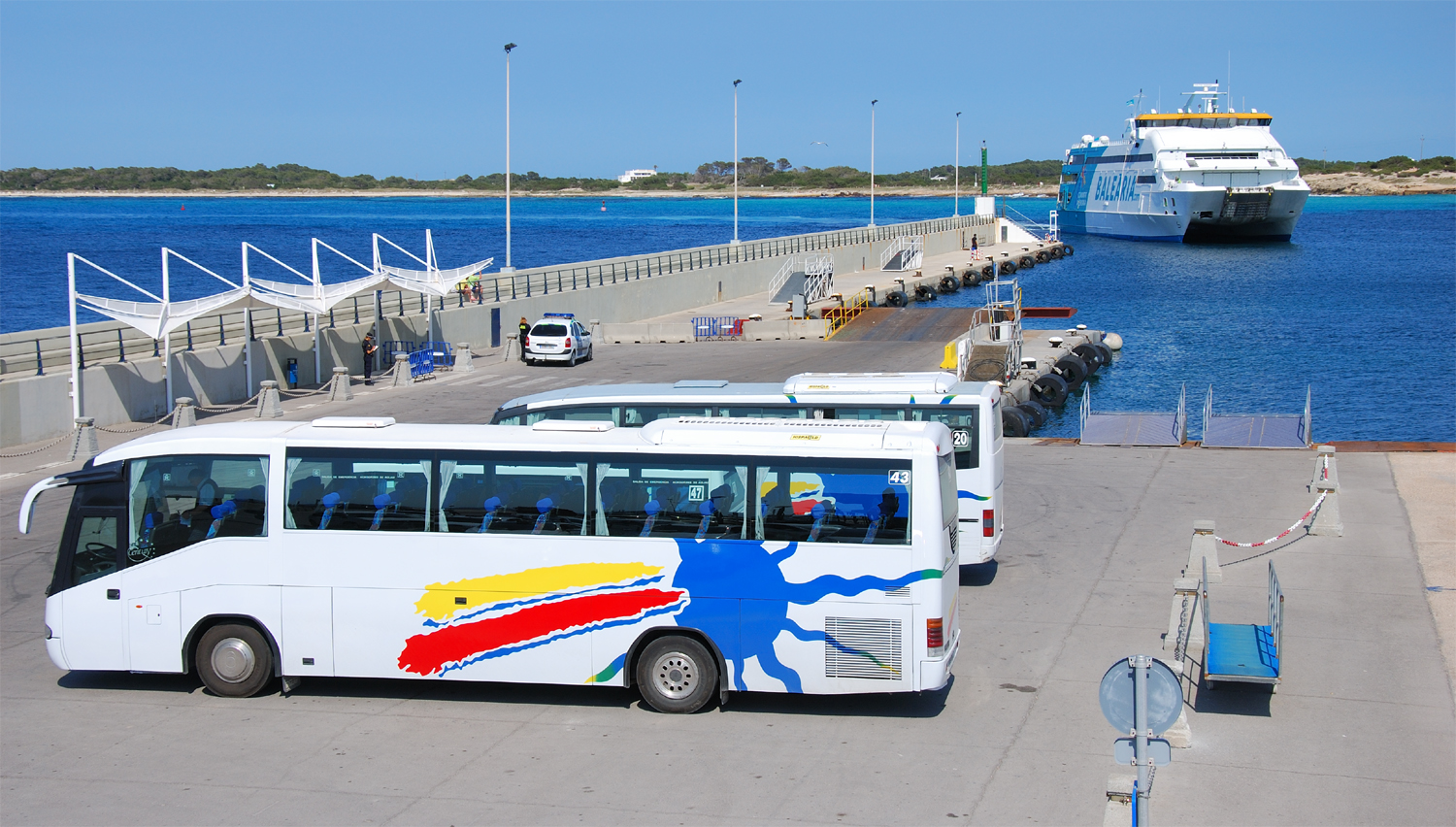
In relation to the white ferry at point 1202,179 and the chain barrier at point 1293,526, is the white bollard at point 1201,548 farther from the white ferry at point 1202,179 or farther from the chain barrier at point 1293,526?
the white ferry at point 1202,179

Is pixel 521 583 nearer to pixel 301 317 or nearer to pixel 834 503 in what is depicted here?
pixel 834 503

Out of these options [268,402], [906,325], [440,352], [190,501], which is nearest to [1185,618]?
[190,501]

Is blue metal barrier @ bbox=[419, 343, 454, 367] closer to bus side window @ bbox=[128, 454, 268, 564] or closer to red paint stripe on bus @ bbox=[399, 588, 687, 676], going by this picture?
bus side window @ bbox=[128, 454, 268, 564]

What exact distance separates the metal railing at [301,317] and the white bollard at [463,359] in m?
2.55

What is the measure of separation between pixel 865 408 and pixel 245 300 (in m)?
20.4

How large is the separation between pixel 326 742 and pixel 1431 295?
85.6m

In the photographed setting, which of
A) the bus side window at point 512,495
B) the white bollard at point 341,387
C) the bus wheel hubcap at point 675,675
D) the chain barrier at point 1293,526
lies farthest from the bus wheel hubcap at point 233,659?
the white bollard at point 341,387

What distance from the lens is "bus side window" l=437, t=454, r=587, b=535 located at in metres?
10.3

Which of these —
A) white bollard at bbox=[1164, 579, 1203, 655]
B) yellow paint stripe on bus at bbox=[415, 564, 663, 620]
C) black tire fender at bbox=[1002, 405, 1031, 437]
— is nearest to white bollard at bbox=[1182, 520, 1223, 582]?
white bollard at bbox=[1164, 579, 1203, 655]

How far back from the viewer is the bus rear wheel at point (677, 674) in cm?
1023

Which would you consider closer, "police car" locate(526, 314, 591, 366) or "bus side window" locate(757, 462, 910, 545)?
"bus side window" locate(757, 462, 910, 545)

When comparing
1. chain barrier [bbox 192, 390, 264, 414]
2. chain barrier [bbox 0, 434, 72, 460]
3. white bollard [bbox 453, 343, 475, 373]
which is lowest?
chain barrier [bbox 0, 434, 72, 460]

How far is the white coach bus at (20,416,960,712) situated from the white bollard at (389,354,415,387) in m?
22.2

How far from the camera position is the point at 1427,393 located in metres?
42.8
